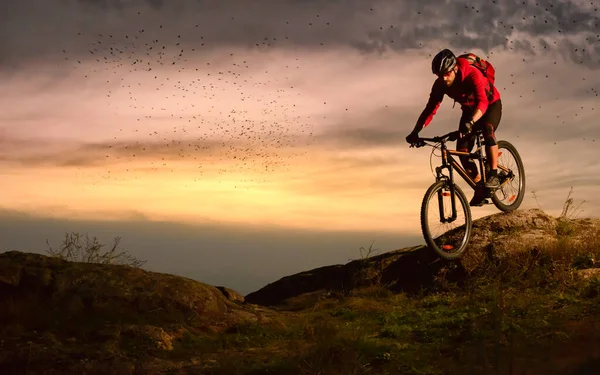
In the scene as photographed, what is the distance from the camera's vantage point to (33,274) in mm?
9891

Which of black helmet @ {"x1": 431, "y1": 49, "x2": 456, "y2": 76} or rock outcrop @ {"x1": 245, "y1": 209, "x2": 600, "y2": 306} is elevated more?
black helmet @ {"x1": 431, "y1": 49, "x2": 456, "y2": 76}

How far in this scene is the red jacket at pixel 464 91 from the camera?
10.7 m

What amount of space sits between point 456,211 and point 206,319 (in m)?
5.27

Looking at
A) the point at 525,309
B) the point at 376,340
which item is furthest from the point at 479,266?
the point at 376,340

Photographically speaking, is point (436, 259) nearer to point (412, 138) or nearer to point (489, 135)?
point (489, 135)

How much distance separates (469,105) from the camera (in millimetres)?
10867

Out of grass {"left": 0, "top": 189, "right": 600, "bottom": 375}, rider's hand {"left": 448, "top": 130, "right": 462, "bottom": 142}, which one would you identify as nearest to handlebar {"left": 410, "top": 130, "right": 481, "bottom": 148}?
rider's hand {"left": 448, "top": 130, "right": 462, "bottom": 142}

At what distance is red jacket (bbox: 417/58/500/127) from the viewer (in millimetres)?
10727

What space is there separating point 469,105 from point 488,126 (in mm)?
834

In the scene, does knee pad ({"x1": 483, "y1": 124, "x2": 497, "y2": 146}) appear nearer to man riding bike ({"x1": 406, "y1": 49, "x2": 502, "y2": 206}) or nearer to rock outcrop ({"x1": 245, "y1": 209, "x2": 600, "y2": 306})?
man riding bike ({"x1": 406, "y1": 49, "x2": 502, "y2": 206})

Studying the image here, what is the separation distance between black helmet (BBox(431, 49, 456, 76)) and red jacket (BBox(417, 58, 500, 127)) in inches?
13.6

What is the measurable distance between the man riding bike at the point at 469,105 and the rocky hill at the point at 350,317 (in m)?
1.71

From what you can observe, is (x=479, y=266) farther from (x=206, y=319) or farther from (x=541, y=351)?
(x=206, y=319)

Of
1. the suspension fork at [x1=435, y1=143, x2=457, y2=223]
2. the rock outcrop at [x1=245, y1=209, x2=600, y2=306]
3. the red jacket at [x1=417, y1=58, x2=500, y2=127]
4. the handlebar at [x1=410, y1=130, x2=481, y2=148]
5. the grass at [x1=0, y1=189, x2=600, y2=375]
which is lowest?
the grass at [x1=0, y1=189, x2=600, y2=375]
